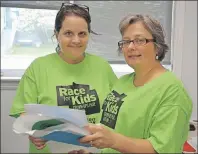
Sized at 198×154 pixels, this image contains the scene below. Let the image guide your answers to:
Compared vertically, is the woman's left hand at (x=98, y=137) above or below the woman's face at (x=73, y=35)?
below

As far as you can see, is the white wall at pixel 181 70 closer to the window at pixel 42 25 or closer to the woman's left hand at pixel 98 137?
the window at pixel 42 25

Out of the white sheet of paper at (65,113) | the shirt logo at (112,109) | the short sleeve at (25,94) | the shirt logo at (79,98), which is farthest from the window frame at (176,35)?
the white sheet of paper at (65,113)

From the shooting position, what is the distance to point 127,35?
1210 mm

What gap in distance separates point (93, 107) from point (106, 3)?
4.89ft

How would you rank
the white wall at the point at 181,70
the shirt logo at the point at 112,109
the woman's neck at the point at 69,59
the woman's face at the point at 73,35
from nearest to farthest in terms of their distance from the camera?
the shirt logo at the point at 112,109, the woman's face at the point at 73,35, the woman's neck at the point at 69,59, the white wall at the point at 181,70

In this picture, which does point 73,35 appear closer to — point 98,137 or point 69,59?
point 69,59

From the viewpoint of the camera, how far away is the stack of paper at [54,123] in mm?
1007

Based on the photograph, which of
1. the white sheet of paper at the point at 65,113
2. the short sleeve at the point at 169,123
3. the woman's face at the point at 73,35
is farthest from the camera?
the woman's face at the point at 73,35

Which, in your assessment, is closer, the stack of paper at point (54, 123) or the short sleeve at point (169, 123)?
the stack of paper at point (54, 123)

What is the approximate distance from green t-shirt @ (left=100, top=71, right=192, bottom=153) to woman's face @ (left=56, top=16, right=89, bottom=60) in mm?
416

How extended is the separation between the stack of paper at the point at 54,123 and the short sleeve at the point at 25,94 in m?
0.43

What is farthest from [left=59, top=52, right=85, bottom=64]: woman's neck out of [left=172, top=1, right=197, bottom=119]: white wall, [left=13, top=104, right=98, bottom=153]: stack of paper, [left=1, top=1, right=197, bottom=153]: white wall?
[left=172, top=1, right=197, bottom=119]: white wall

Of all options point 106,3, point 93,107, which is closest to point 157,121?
point 93,107

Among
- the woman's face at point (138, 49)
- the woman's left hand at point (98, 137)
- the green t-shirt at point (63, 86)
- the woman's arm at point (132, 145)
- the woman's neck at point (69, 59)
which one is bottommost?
the woman's arm at point (132, 145)
